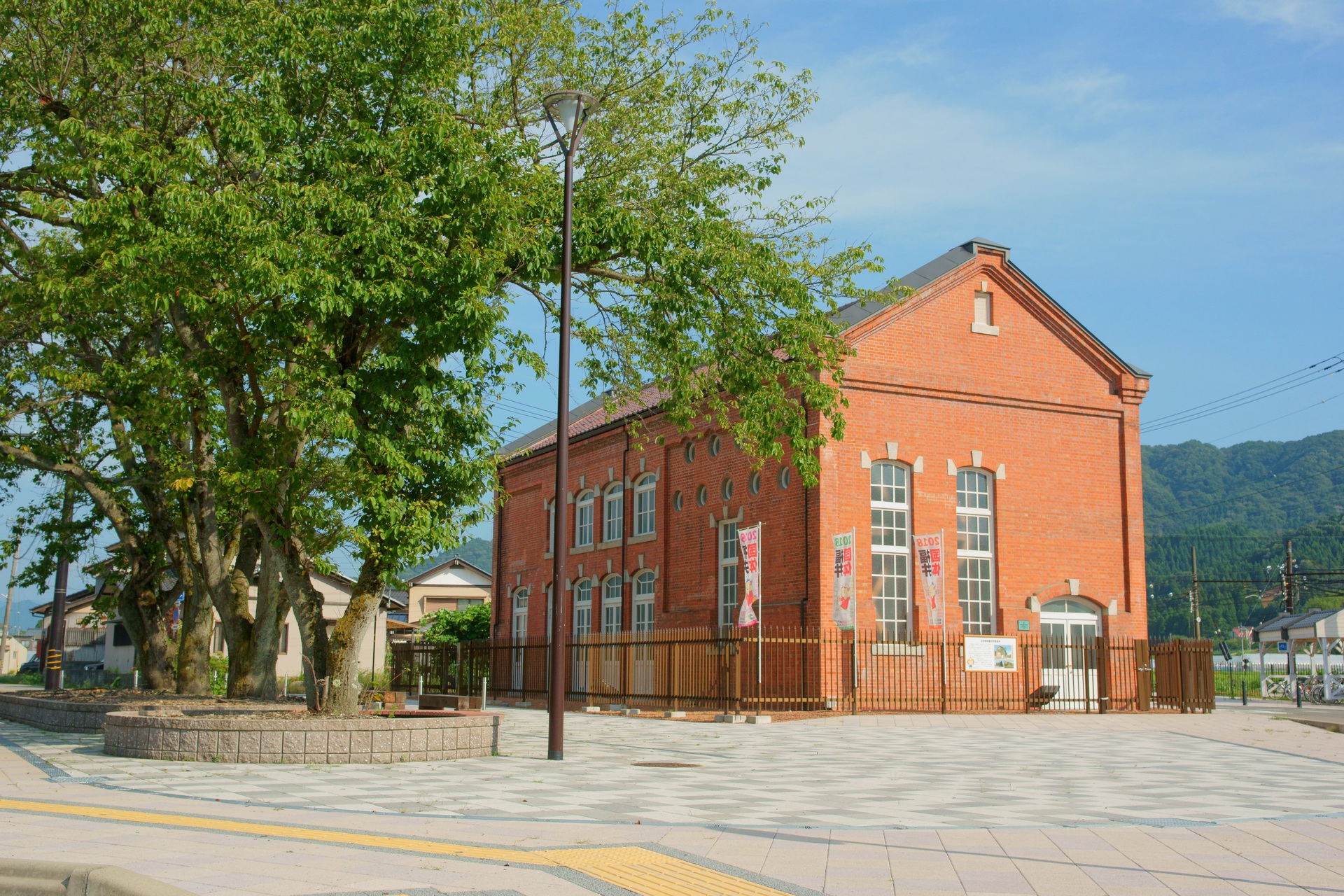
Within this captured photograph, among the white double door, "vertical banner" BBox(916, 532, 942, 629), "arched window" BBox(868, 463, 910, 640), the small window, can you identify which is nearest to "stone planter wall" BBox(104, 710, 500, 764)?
"vertical banner" BBox(916, 532, 942, 629)

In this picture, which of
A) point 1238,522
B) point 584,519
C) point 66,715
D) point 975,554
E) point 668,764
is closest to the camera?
point 668,764

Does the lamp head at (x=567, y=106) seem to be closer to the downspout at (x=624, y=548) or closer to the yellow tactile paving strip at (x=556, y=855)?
the yellow tactile paving strip at (x=556, y=855)

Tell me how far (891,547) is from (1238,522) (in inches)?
5657

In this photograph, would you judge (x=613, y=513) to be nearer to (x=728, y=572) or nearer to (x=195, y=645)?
(x=728, y=572)

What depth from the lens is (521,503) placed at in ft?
128

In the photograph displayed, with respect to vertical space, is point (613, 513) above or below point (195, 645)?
above

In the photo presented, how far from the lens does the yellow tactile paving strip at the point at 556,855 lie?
637cm

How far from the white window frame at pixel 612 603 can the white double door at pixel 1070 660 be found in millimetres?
11656

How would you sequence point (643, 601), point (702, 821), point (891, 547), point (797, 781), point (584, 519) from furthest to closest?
point (584, 519) < point (643, 601) < point (891, 547) < point (797, 781) < point (702, 821)

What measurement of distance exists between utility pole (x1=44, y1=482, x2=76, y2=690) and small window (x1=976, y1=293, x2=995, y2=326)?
2053 centimetres

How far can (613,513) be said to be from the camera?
33156mm

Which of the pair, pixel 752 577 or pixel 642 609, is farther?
pixel 642 609

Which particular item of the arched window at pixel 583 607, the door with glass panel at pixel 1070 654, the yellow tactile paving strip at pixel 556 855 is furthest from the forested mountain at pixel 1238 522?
the yellow tactile paving strip at pixel 556 855

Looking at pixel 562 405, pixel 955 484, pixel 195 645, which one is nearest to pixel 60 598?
pixel 195 645
